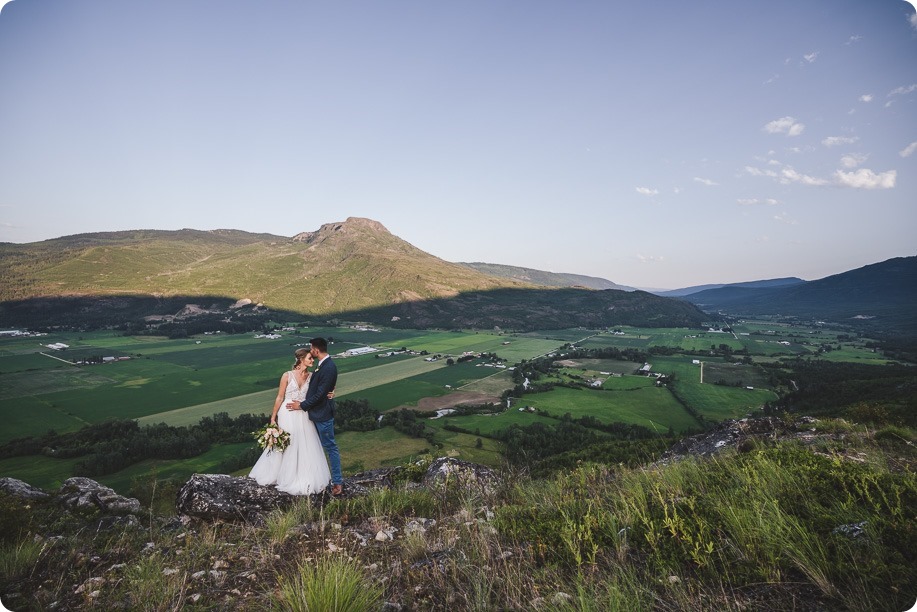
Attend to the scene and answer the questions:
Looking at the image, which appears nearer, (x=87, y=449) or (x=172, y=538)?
(x=172, y=538)

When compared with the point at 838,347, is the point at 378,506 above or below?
above

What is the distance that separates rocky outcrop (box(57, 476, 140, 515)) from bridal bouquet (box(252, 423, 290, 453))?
432cm

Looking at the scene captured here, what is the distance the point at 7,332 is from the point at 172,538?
227 m

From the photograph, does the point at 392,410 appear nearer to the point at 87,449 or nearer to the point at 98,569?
the point at 87,449

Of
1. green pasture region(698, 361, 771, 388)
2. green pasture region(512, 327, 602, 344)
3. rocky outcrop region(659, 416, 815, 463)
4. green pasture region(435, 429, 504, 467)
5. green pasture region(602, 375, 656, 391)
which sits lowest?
green pasture region(435, 429, 504, 467)

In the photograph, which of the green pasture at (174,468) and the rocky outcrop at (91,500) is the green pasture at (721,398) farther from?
the green pasture at (174,468)

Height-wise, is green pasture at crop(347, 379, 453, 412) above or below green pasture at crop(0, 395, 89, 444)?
below

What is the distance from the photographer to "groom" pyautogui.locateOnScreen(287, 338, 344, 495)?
27.6 ft

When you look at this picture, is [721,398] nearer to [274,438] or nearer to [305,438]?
[305,438]

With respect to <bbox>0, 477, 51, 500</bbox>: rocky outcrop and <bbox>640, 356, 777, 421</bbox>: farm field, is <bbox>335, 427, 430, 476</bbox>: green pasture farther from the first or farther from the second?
<bbox>640, 356, 777, 421</bbox>: farm field

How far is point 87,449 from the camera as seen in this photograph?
52156mm

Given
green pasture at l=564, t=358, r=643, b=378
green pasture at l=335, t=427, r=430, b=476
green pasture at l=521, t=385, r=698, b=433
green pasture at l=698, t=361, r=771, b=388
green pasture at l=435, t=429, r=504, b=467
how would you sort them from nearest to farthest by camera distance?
green pasture at l=335, t=427, r=430, b=476
green pasture at l=435, t=429, r=504, b=467
green pasture at l=521, t=385, r=698, b=433
green pasture at l=698, t=361, r=771, b=388
green pasture at l=564, t=358, r=643, b=378

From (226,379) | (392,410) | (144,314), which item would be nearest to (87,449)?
(226,379)

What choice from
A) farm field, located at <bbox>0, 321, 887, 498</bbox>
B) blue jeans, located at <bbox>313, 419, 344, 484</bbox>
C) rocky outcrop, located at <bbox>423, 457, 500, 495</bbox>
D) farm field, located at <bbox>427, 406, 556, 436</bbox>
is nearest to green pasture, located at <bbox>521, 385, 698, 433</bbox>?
farm field, located at <bbox>0, 321, 887, 498</bbox>
